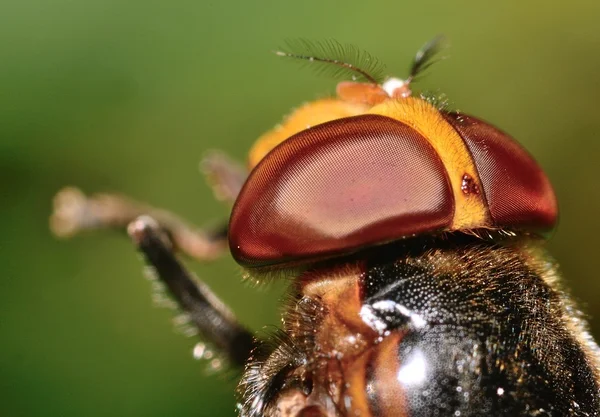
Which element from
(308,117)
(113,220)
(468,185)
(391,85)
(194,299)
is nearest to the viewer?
(468,185)

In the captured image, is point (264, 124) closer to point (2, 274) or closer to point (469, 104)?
point (469, 104)

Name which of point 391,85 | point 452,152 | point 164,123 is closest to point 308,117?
point 391,85

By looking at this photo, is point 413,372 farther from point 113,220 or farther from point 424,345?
point 113,220

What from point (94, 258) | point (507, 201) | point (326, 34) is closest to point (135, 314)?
point (94, 258)

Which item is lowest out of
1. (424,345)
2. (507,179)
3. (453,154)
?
(424,345)

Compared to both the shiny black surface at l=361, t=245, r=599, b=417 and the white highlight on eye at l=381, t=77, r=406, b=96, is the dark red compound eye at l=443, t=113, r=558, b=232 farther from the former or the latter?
the white highlight on eye at l=381, t=77, r=406, b=96

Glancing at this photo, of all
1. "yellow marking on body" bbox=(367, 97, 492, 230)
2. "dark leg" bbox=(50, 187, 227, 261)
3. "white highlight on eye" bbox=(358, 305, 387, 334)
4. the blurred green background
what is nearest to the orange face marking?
"yellow marking on body" bbox=(367, 97, 492, 230)
